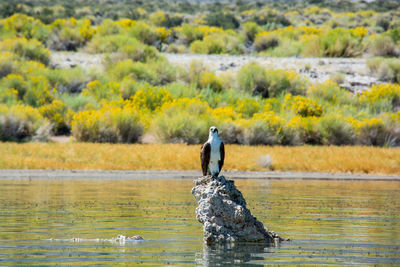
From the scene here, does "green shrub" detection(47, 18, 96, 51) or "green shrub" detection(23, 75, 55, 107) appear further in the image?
"green shrub" detection(47, 18, 96, 51)

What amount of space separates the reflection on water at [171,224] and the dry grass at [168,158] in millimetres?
3764

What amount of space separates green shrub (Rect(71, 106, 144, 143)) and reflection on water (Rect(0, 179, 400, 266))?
8.78 meters

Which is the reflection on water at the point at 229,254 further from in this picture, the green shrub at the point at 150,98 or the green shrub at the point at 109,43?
the green shrub at the point at 109,43

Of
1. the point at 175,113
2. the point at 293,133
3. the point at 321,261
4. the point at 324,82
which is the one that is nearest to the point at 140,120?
the point at 175,113

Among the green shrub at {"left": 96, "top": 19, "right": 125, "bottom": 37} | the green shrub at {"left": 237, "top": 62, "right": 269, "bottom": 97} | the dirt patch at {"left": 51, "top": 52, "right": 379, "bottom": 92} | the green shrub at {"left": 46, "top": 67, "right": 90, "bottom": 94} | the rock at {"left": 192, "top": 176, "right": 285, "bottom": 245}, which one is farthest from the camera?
the green shrub at {"left": 96, "top": 19, "right": 125, "bottom": 37}

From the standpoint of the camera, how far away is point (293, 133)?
110ft

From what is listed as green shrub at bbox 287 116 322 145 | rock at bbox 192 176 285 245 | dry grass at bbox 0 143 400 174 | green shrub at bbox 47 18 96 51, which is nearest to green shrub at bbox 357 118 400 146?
green shrub at bbox 287 116 322 145

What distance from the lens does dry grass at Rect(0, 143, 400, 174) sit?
88.3 feet

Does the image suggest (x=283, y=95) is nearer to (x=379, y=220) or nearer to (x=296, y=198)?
(x=296, y=198)

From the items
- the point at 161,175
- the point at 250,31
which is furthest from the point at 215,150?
the point at 250,31

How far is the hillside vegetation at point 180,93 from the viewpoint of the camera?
32.7m

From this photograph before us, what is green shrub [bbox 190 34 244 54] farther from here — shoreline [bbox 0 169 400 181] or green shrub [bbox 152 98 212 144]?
shoreline [bbox 0 169 400 181]

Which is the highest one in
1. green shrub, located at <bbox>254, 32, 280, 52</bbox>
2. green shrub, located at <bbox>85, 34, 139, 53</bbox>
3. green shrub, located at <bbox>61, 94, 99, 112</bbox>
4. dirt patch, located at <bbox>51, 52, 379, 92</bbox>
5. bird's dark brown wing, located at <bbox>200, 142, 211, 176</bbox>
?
green shrub, located at <bbox>254, 32, 280, 52</bbox>

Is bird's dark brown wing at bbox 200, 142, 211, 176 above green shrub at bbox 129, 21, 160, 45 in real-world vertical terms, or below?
below
